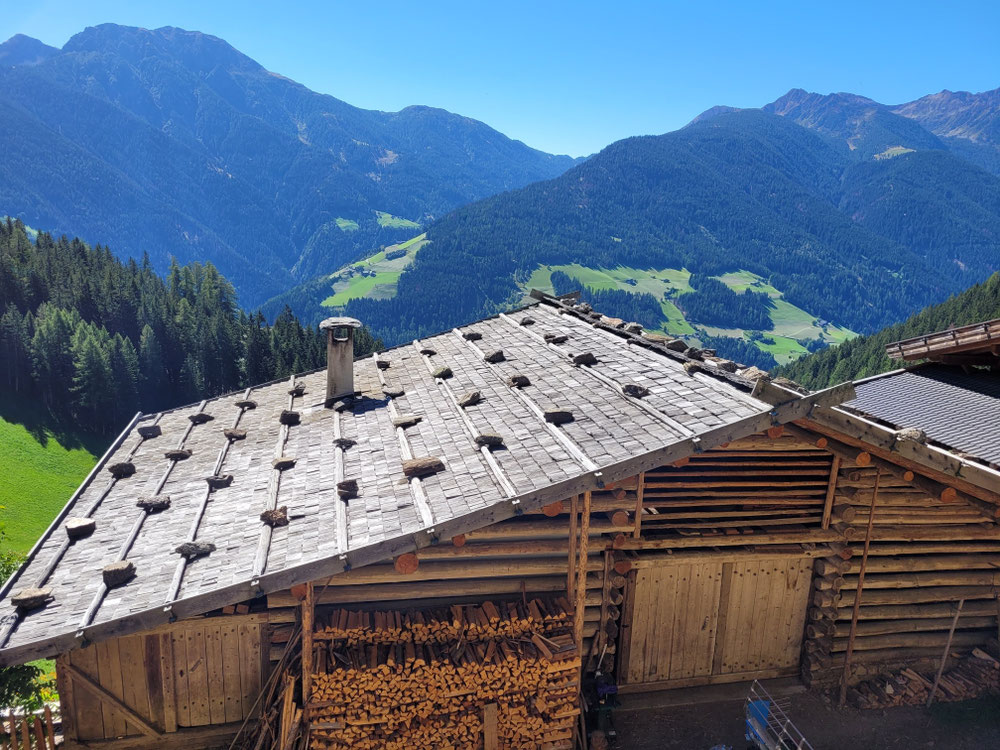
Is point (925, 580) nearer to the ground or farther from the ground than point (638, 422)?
nearer to the ground

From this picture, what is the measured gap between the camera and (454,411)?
1204 centimetres

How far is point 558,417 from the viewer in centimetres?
1020

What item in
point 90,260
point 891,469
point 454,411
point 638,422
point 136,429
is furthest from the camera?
point 90,260

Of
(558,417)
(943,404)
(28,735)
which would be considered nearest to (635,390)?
(558,417)

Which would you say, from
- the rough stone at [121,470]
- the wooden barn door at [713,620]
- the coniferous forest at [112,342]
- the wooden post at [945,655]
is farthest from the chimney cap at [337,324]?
the coniferous forest at [112,342]

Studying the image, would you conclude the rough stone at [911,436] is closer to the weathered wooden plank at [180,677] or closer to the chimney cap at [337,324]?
the chimney cap at [337,324]

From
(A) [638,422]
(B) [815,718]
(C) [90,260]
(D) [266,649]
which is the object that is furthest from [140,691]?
(C) [90,260]

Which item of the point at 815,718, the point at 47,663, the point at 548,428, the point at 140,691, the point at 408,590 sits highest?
the point at 548,428

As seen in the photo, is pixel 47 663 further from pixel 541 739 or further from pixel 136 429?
pixel 541 739

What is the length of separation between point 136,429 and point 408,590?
932 centimetres

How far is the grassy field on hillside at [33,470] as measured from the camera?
3891 centimetres

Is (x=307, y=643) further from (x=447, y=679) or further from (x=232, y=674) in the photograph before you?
(x=447, y=679)

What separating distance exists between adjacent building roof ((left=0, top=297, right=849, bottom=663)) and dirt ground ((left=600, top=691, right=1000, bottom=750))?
19.5 feet

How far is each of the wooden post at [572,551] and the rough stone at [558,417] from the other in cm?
124
